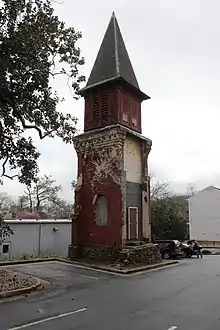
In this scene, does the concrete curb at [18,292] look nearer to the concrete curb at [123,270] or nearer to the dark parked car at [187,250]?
the concrete curb at [123,270]

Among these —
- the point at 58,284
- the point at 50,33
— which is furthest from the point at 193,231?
the point at 50,33

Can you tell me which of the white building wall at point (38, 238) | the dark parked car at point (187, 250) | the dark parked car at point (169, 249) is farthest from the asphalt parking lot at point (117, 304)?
the dark parked car at point (187, 250)

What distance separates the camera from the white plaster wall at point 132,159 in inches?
917

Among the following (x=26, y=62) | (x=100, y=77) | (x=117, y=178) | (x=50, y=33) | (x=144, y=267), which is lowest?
(x=144, y=267)

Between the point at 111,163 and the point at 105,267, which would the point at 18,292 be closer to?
the point at 105,267

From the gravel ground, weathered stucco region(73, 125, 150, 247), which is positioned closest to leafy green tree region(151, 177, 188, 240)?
weathered stucco region(73, 125, 150, 247)

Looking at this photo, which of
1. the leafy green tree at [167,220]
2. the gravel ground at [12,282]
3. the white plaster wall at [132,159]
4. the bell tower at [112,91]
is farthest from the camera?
the leafy green tree at [167,220]

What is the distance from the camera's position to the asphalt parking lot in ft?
26.9

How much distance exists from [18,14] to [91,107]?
12.8 meters

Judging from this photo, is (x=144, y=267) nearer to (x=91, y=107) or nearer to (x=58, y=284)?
(x=58, y=284)

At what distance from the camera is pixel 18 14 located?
12188mm

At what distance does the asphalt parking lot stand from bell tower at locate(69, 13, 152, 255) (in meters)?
5.14

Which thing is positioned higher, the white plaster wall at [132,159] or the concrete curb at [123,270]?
the white plaster wall at [132,159]

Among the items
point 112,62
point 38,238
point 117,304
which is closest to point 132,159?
point 112,62
